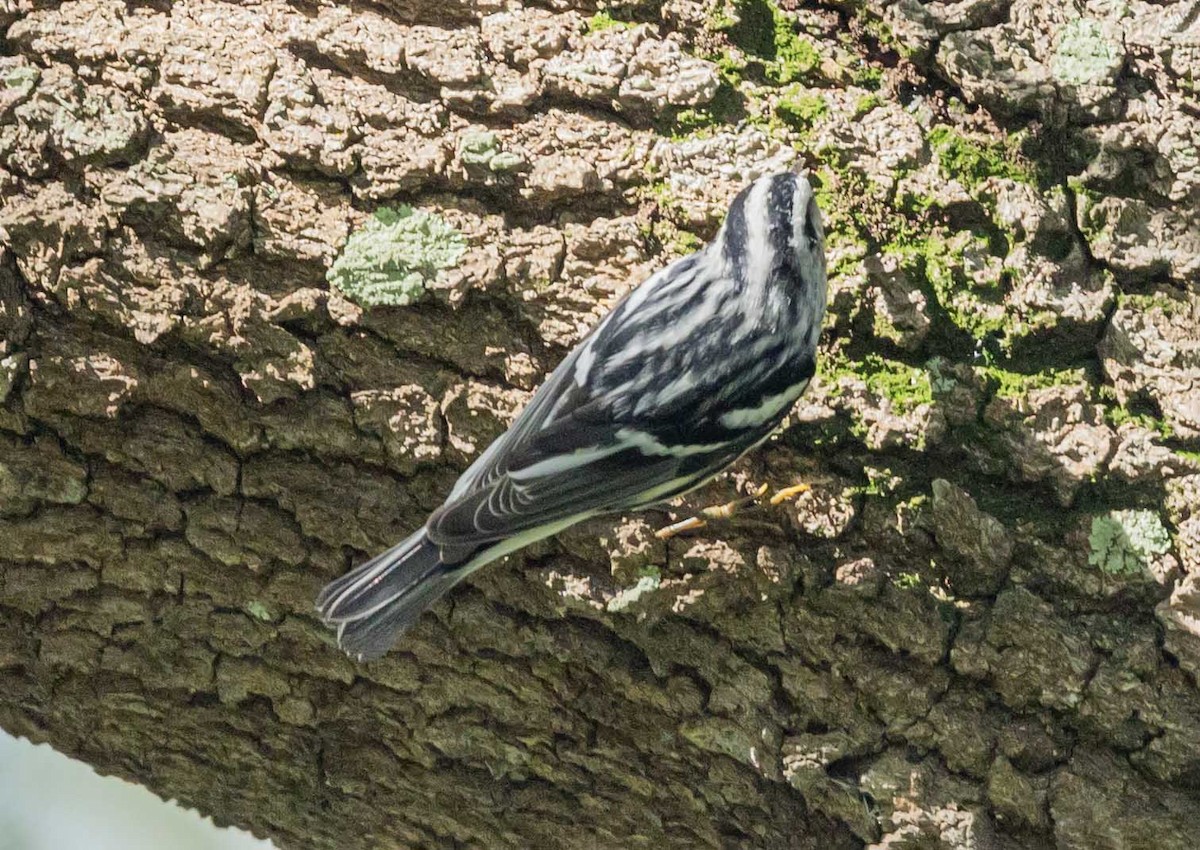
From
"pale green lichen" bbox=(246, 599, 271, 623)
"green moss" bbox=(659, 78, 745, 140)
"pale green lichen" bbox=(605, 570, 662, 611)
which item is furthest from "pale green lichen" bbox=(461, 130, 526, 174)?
"pale green lichen" bbox=(246, 599, 271, 623)

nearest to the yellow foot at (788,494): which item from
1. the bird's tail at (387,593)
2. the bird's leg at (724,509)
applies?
the bird's leg at (724,509)

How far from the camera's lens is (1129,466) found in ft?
9.98

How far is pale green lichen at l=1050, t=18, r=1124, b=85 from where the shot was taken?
3.19 meters

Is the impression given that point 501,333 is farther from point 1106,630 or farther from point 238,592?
point 1106,630

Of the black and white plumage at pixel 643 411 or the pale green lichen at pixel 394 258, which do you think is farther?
the pale green lichen at pixel 394 258

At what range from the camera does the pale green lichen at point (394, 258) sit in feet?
10.3

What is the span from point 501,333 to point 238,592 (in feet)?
3.21

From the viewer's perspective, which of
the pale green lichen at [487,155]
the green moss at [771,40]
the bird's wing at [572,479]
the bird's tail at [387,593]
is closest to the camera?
the bird's wing at [572,479]

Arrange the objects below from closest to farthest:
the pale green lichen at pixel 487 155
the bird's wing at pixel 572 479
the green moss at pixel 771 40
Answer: the bird's wing at pixel 572 479, the pale green lichen at pixel 487 155, the green moss at pixel 771 40

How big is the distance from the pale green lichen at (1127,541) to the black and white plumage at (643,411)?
32.0 inches

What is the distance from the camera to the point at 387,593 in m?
3.04

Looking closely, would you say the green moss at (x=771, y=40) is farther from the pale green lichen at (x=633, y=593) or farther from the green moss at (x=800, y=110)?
the pale green lichen at (x=633, y=593)

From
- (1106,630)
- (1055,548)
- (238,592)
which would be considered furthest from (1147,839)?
(238,592)

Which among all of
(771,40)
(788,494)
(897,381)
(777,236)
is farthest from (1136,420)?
(771,40)
